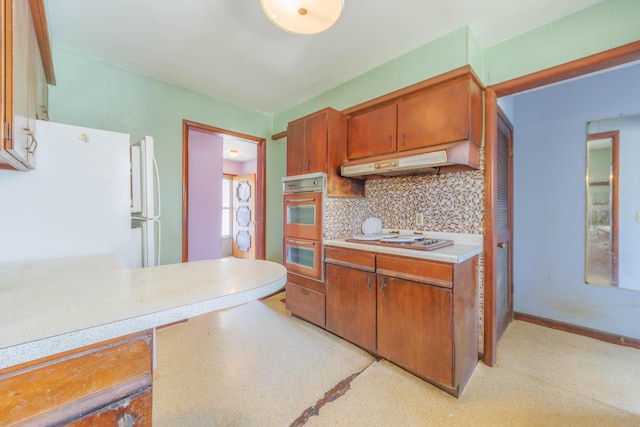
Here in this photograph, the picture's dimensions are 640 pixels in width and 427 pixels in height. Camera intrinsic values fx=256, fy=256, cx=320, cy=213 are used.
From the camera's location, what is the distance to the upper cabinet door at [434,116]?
1879 millimetres

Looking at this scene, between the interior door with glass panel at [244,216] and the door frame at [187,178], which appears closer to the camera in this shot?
the door frame at [187,178]

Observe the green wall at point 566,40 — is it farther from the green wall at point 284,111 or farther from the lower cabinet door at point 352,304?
the lower cabinet door at point 352,304

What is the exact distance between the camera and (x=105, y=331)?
24.9 inches

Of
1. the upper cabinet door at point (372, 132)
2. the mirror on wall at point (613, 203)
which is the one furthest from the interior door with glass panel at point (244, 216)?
the mirror on wall at point (613, 203)

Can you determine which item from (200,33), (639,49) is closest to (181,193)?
(200,33)

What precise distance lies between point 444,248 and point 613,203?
1.84 meters

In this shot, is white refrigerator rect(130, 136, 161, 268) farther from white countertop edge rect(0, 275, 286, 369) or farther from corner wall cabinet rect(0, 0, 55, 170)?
white countertop edge rect(0, 275, 286, 369)

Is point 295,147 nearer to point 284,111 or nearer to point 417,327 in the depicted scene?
point 284,111

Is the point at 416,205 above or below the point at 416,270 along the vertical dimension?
above

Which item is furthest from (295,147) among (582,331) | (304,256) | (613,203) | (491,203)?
(582,331)

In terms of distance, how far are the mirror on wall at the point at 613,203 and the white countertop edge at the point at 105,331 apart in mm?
3203

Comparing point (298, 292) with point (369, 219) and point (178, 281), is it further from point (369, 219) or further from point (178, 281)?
point (178, 281)

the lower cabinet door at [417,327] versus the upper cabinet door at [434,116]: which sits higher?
the upper cabinet door at [434,116]

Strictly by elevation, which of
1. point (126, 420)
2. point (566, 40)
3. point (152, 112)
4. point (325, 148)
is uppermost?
point (566, 40)
